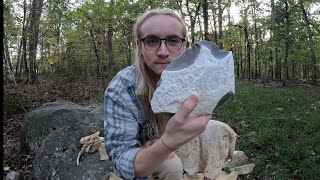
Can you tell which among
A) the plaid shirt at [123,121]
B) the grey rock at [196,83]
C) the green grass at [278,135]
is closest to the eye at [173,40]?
the grey rock at [196,83]

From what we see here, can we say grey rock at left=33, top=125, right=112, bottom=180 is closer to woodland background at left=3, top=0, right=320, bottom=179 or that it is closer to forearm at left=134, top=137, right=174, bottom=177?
woodland background at left=3, top=0, right=320, bottom=179

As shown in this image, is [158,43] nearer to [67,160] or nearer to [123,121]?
[123,121]

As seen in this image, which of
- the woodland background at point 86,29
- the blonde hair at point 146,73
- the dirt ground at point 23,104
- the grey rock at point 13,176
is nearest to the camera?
the blonde hair at point 146,73

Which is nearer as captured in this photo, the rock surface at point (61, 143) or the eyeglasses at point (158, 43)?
the eyeglasses at point (158, 43)

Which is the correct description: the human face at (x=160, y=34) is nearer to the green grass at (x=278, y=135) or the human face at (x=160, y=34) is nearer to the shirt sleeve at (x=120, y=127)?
the shirt sleeve at (x=120, y=127)

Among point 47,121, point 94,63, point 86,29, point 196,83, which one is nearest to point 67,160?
point 47,121

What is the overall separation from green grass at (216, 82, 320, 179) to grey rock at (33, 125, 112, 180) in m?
2.02

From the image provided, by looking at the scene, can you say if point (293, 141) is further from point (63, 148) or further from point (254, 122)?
point (63, 148)

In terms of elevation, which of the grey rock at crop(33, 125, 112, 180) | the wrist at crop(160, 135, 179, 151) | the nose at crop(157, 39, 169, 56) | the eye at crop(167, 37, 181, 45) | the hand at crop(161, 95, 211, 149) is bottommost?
the grey rock at crop(33, 125, 112, 180)

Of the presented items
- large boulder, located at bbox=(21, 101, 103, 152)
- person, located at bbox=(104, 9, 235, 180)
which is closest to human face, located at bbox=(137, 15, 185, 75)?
person, located at bbox=(104, 9, 235, 180)

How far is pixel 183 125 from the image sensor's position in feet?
4.32

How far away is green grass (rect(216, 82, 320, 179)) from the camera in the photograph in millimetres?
4217

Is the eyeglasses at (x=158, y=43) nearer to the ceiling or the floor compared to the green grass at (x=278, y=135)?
nearer to the ceiling

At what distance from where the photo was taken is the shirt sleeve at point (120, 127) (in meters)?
1.66
